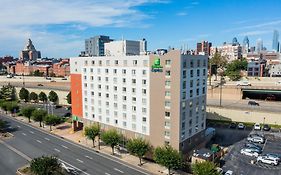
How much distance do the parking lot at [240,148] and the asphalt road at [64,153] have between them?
2232 cm

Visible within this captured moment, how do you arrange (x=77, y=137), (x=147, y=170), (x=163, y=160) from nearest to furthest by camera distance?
(x=163, y=160), (x=147, y=170), (x=77, y=137)

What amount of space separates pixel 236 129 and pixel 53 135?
63244mm

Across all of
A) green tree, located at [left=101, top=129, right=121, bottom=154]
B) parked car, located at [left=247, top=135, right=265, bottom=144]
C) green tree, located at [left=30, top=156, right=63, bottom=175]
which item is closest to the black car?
parked car, located at [left=247, top=135, right=265, bottom=144]

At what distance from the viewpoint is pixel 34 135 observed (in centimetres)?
8488

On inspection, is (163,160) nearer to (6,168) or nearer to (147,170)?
Answer: (147,170)

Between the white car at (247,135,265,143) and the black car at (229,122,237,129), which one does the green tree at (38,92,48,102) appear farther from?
the white car at (247,135,265,143)

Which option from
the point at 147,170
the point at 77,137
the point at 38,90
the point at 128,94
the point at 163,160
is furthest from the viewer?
the point at 38,90

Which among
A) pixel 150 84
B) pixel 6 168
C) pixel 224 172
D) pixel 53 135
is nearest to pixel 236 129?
pixel 224 172

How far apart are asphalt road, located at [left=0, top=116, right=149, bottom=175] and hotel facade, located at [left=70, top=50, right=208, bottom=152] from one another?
9.53m

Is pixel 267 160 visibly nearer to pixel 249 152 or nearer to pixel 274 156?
pixel 274 156

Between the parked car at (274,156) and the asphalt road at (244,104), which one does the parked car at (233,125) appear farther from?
the parked car at (274,156)

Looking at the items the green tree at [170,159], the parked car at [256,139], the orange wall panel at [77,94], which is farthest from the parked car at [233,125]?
the orange wall panel at [77,94]

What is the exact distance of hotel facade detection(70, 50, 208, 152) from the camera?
56.9 metres

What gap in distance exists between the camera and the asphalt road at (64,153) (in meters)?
57.7
